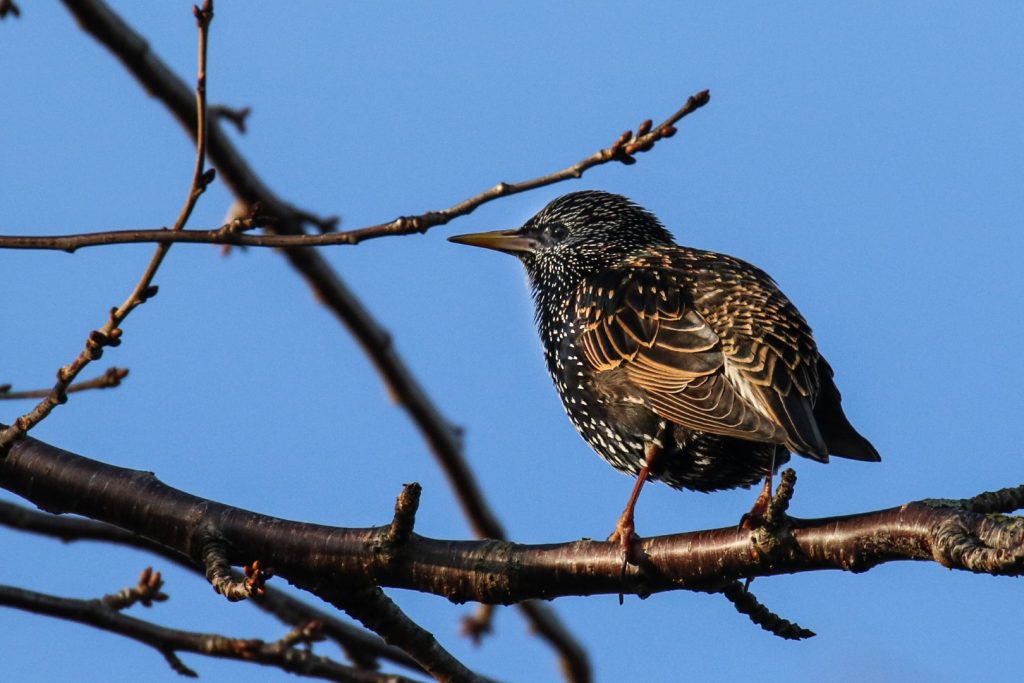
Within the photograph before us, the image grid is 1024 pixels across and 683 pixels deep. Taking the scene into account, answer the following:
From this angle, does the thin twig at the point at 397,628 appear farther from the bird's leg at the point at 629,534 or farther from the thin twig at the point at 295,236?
the thin twig at the point at 295,236

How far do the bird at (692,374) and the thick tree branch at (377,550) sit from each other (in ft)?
0.72

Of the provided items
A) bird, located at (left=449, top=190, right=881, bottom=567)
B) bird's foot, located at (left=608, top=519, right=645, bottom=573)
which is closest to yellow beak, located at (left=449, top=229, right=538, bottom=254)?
bird, located at (left=449, top=190, right=881, bottom=567)

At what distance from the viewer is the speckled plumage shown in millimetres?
5125

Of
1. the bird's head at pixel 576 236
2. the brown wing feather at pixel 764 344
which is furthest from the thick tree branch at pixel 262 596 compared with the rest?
the bird's head at pixel 576 236

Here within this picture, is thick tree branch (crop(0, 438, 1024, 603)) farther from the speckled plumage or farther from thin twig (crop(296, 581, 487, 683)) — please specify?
the speckled plumage

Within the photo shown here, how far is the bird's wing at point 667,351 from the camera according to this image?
5.09 metres

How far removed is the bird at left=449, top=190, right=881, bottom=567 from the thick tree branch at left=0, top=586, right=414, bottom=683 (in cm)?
110

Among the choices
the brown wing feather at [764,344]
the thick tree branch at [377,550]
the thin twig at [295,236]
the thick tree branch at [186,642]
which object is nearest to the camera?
the thin twig at [295,236]

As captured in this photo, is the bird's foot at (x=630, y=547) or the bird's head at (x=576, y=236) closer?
the bird's foot at (x=630, y=547)

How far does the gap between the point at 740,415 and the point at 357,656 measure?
5.95 feet

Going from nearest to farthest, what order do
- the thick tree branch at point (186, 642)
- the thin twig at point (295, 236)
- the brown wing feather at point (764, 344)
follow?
the thin twig at point (295, 236), the thick tree branch at point (186, 642), the brown wing feather at point (764, 344)

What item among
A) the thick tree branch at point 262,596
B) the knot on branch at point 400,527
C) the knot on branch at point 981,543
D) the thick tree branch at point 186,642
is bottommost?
the knot on branch at point 981,543

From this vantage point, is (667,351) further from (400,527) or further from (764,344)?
(400,527)

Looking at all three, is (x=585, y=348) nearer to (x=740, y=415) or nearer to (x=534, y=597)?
(x=740, y=415)
